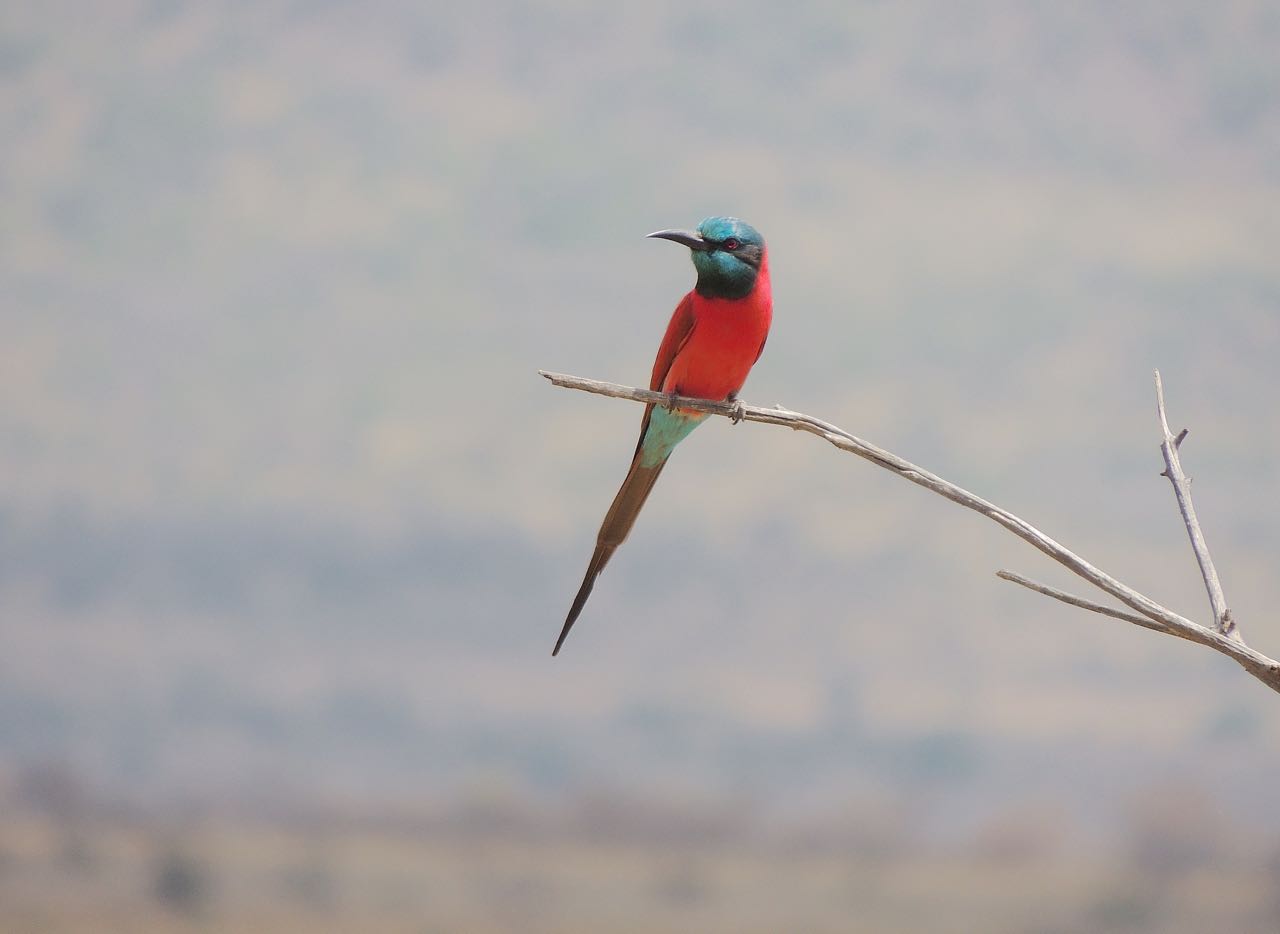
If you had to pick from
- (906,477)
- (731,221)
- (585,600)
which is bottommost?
(585,600)

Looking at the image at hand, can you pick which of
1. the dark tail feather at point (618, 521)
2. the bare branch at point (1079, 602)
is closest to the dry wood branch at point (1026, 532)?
the bare branch at point (1079, 602)

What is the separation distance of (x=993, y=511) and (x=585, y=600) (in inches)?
37.4

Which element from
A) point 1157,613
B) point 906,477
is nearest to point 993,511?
point 906,477

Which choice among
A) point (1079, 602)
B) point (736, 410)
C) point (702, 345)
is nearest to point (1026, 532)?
point (1079, 602)

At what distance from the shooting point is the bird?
9.13ft

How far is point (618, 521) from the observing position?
9.30ft

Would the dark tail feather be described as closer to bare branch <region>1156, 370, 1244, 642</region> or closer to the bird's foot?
the bird's foot

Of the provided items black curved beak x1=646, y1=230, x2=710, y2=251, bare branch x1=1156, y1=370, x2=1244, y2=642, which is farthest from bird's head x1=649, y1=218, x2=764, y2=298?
bare branch x1=1156, y1=370, x2=1244, y2=642

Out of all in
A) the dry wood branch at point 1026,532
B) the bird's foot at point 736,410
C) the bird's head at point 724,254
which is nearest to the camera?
the dry wood branch at point 1026,532

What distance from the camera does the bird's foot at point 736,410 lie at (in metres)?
2.62

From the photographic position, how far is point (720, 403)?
284 cm

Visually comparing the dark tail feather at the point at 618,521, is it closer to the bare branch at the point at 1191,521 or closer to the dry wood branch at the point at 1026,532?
the dry wood branch at the point at 1026,532

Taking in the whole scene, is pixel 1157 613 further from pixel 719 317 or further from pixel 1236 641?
pixel 719 317

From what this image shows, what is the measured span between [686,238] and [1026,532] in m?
1.06
